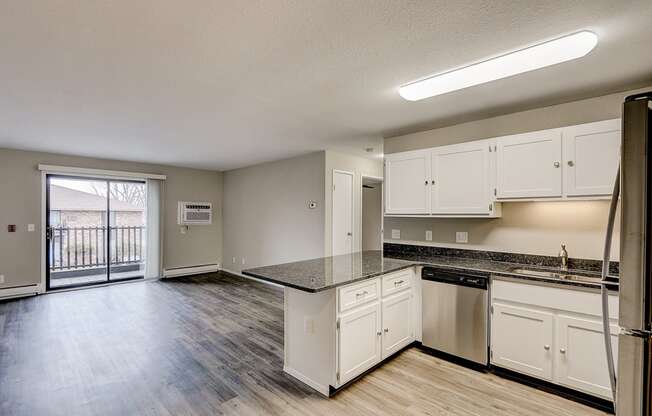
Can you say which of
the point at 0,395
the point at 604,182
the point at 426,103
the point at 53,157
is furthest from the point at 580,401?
the point at 53,157

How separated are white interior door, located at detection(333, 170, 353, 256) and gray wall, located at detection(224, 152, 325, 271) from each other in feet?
0.83

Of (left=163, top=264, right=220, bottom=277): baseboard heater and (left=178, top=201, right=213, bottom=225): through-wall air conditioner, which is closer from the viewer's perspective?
(left=163, top=264, right=220, bottom=277): baseboard heater

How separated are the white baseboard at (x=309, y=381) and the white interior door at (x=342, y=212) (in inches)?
95.0

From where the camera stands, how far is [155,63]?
81.9 inches

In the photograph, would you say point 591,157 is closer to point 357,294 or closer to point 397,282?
point 397,282

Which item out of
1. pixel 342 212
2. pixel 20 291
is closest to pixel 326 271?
pixel 342 212

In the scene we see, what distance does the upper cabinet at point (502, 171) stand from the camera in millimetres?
2354

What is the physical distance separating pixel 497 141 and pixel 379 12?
1902 millimetres

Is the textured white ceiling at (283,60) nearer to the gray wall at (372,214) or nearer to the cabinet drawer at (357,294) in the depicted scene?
the cabinet drawer at (357,294)

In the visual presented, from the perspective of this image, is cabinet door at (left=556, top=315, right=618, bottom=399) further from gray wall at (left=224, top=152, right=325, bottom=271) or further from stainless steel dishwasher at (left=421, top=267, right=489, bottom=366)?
gray wall at (left=224, top=152, right=325, bottom=271)

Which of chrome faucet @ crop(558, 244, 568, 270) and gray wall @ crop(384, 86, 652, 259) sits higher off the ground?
gray wall @ crop(384, 86, 652, 259)

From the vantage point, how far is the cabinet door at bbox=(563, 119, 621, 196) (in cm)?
229

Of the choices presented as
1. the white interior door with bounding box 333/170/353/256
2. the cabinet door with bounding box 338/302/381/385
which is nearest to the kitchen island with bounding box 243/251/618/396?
the cabinet door with bounding box 338/302/381/385

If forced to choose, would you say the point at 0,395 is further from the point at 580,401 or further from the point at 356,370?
the point at 580,401
